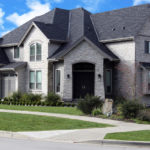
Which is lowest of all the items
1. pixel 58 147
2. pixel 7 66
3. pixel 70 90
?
pixel 58 147

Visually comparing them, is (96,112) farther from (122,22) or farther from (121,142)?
(122,22)

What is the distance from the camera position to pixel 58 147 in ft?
32.3

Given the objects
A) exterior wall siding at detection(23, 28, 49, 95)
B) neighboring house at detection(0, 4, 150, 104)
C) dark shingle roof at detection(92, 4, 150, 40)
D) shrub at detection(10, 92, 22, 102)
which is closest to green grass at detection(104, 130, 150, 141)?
neighboring house at detection(0, 4, 150, 104)

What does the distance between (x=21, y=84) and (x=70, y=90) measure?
6426 millimetres

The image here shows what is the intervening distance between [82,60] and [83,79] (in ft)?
6.76

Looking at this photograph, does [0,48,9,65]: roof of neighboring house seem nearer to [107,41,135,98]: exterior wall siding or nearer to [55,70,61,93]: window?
[55,70,61,93]: window

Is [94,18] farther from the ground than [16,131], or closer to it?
farther from the ground

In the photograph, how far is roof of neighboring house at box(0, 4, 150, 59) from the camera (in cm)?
2866

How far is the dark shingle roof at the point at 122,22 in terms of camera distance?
28453mm

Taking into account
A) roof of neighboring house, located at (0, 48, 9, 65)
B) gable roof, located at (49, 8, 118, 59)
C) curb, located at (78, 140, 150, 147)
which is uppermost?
gable roof, located at (49, 8, 118, 59)

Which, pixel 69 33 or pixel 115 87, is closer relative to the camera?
pixel 115 87

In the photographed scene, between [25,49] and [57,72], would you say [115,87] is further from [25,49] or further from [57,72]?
[25,49]

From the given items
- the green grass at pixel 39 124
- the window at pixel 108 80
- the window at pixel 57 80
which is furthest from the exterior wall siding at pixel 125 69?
the green grass at pixel 39 124

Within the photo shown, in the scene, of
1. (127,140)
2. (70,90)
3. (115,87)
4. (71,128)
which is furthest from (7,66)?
(127,140)
